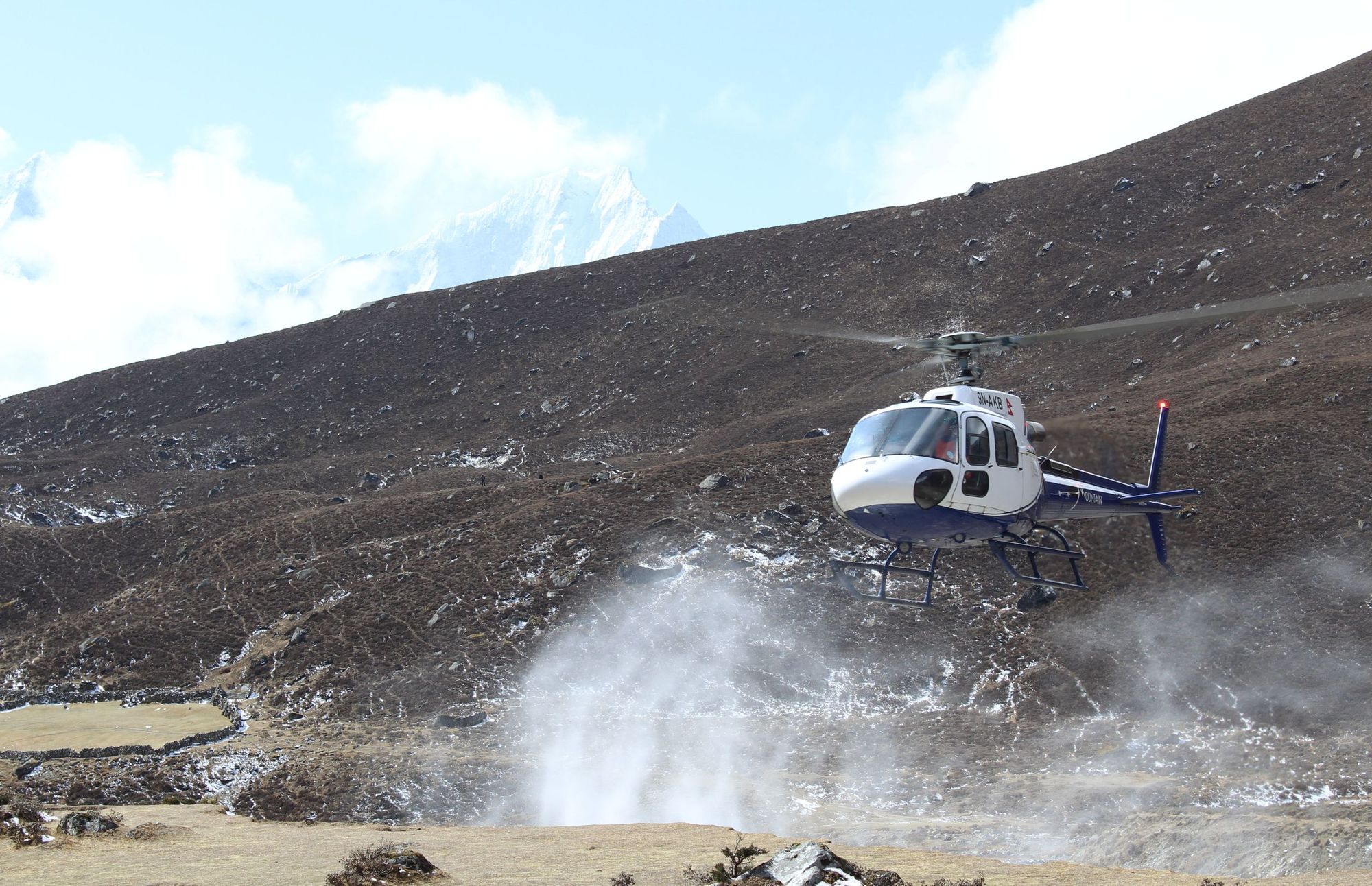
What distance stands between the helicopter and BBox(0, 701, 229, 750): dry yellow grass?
2150 centimetres

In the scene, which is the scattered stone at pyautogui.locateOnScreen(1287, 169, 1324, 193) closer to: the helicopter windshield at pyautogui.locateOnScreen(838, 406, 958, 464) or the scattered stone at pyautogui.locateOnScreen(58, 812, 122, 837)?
the helicopter windshield at pyautogui.locateOnScreen(838, 406, 958, 464)

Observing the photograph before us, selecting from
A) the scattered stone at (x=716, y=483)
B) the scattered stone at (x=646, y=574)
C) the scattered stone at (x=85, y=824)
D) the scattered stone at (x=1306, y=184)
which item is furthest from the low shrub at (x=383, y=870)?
the scattered stone at (x=1306, y=184)

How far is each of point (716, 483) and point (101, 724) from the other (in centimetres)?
2356

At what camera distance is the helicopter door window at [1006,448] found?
2070 cm

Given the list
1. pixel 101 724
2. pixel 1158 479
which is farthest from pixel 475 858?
pixel 101 724

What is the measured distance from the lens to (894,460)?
19.7 meters

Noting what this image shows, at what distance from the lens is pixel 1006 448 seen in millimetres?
20891

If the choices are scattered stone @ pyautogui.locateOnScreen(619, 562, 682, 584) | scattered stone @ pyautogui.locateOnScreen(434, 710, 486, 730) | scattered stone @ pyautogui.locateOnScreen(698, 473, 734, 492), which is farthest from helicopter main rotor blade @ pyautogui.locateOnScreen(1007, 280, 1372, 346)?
scattered stone @ pyautogui.locateOnScreen(698, 473, 734, 492)

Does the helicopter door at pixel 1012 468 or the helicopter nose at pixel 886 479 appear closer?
the helicopter nose at pixel 886 479

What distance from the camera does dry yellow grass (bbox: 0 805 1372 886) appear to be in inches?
669

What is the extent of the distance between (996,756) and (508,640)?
16.9 metres

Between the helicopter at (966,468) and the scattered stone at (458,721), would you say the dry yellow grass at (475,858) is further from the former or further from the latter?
the scattered stone at (458,721)

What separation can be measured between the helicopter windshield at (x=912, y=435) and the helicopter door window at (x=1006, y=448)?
3.70 feet

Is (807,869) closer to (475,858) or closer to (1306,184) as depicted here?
(475,858)
